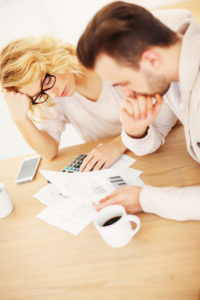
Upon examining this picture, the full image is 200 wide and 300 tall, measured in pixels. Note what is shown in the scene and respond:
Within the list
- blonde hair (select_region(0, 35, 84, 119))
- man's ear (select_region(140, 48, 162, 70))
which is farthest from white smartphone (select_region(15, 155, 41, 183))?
man's ear (select_region(140, 48, 162, 70))

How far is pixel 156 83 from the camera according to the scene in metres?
0.85

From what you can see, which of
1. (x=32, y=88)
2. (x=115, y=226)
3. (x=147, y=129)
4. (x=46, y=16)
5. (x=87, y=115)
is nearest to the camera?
(x=115, y=226)

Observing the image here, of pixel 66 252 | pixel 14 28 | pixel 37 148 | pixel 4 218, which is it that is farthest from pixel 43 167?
pixel 14 28

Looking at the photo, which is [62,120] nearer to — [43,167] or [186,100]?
[43,167]

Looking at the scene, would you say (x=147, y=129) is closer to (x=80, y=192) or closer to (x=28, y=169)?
(x=80, y=192)

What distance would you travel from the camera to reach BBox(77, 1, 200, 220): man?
2.46 ft

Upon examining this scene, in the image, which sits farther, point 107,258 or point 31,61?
point 31,61

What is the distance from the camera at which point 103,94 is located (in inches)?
53.7

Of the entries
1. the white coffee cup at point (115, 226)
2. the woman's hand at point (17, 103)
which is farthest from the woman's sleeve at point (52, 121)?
the white coffee cup at point (115, 226)

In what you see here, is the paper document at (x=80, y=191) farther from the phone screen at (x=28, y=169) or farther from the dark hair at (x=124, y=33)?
the dark hair at (x=124, y=33)

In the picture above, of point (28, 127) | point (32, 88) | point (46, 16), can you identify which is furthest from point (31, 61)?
point (46, 16)

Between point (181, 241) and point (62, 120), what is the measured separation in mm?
1012

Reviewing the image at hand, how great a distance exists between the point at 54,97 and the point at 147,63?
607 mm

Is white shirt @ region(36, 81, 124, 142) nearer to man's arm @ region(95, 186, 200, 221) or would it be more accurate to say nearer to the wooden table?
the wooden table
